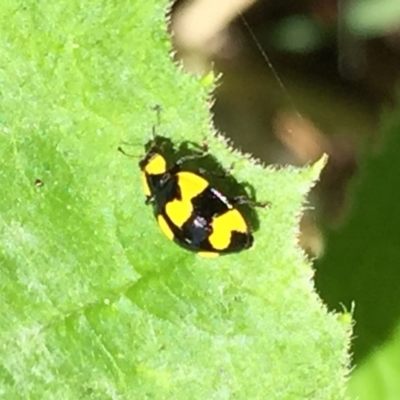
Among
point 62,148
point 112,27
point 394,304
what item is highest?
point 112,27

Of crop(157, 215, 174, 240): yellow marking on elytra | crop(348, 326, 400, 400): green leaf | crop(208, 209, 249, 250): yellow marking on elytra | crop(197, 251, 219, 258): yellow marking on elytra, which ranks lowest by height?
crop(348, 326, 400, 400): green leaf

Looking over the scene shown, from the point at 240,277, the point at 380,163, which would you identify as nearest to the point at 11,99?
the point at 240,277

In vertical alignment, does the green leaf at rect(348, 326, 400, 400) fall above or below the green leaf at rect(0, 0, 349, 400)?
below

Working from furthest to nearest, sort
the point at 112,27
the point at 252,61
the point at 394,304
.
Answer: the point at 252,61 < the point at 394,304 < the point at 112,27

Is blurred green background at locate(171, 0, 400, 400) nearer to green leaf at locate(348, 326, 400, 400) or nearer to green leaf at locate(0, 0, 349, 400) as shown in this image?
green leaf at locate(348, 326, 400, 400)

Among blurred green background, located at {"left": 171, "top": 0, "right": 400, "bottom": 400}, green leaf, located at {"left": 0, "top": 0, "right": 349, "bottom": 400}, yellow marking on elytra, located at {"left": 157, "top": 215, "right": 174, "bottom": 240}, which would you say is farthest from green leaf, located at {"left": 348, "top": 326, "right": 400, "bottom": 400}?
yellow marking on elytra, located at {"left": 157, "top": 215, "right": 174, "bottom": 240}

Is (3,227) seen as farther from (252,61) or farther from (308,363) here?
(252,61)

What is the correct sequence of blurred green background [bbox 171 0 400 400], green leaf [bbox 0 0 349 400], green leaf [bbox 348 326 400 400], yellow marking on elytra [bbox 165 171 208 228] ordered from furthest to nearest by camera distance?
blurred green background [bbox 171 0 400 400] < green leaf [bbox 348 326 400 400] < yellow marking on elytra [bbox 165 171 208 228] < green leaf [bbox 0 0 349 400]
